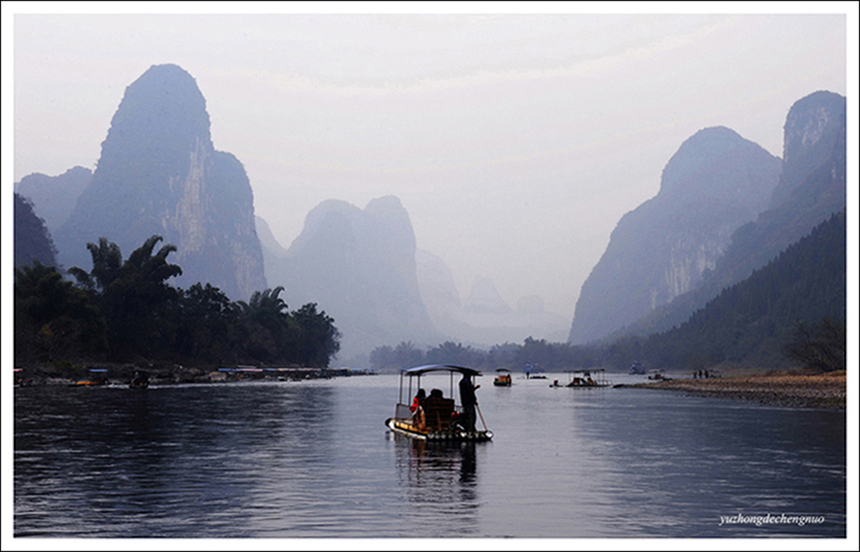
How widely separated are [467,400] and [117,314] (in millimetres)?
127571

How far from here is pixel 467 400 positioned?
42.9m

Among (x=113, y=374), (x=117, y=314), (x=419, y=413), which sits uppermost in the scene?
(x=117, y=314)

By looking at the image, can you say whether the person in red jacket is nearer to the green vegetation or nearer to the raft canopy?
the raft canopy

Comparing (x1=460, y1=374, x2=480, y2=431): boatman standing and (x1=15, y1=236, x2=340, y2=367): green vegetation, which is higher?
(x1=15, y1=236, x2=340, y2=367): green vegetation

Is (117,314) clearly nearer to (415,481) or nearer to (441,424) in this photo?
(441,424)

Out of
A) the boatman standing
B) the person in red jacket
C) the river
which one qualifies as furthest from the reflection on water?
the boatman standing

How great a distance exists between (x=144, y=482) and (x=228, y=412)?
1593 inches

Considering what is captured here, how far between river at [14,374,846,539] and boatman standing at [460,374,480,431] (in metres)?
1.24

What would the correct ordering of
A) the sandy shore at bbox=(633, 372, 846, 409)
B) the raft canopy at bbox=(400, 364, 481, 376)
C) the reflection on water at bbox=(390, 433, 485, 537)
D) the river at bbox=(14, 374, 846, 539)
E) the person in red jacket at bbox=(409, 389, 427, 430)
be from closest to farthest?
the river at bbox=(14, 374, 846, 539) → the reflection on water at bbox=(390, 433, 485, 537) → the raft canopy at bbox=(400, 364, 481, 376) → the person in red jacket at bbox=(409, 389, 427, 430) → the sandy shore at bbox=(633, 372, 846, 409)

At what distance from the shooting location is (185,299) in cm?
18212

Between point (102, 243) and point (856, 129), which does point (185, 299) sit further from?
point (856, 129)

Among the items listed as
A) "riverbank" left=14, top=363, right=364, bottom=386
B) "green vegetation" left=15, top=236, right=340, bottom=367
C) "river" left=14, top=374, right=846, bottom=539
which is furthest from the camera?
"green vegetation" left=15, top=236, right=340, bottom=367

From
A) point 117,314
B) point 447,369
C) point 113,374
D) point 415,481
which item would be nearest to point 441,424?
point 447,369

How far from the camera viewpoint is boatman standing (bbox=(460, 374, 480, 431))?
42219 mm
